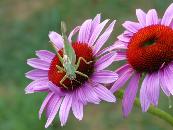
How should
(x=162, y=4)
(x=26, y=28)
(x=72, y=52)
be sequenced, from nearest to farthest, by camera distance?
(x=72, y=52) < (x=162, y=4) < (x=26, y=28)

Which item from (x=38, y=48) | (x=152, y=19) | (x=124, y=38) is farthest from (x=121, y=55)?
(x=38, y=48)

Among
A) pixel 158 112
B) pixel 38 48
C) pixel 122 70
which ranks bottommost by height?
pixel 38 48

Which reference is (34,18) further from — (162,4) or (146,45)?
(146,45)

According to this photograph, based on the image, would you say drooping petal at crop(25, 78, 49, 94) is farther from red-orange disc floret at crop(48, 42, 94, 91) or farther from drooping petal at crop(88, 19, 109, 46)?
drooping petal at crop(88, 19, 109, 46)

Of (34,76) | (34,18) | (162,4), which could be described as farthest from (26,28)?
(34,76)

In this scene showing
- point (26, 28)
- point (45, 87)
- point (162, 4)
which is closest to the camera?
point (45, 87)

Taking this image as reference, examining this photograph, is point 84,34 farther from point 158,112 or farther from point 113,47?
point 158,112

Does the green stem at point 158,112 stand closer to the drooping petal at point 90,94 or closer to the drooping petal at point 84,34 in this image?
the drooping petal at point 90,94
